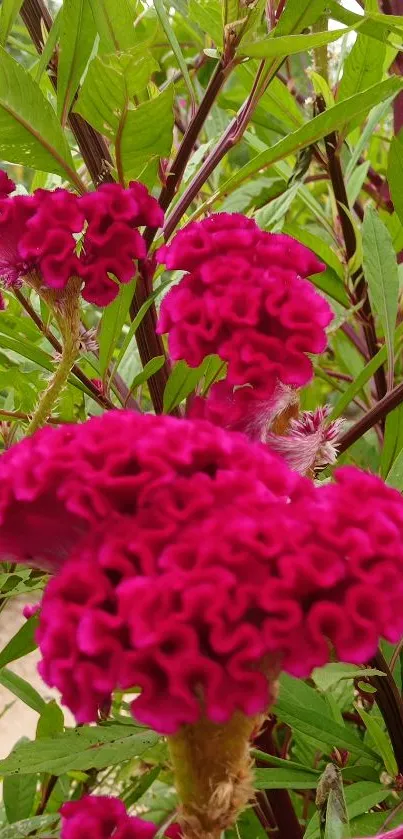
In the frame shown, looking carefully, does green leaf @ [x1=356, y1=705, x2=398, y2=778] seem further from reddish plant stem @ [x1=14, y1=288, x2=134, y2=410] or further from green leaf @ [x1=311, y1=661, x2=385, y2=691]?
reddish plant stem @ [x1=14, y1=288, x2=134, y2=410]

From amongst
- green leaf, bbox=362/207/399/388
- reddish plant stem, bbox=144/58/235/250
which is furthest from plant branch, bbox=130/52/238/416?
green leaf, bbox=362/207/399/388

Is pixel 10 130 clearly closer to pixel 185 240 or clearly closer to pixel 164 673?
pixel 185 240

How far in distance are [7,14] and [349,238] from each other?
51 centimetres

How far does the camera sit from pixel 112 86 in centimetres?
66

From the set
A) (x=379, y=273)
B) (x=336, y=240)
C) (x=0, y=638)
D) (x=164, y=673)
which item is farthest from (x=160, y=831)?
(x=0, y=638)

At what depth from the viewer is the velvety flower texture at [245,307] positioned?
61 cm

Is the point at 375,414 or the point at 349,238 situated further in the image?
the point at 349,238

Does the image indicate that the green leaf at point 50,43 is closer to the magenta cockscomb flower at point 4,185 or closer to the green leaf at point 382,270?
the magenta cockscomb flower at point 4,185

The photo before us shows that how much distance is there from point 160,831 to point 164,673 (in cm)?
33

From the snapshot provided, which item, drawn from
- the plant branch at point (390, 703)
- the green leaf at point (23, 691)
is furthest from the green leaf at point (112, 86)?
the green leaf at point (23, 691)

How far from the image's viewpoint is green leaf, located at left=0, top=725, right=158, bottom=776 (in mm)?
707

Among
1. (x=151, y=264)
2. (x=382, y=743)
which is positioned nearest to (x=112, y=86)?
(x=151, y=264)

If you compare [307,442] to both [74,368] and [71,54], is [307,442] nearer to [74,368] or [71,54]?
[74,368]

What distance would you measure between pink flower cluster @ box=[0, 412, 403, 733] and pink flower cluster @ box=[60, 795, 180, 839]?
14 cm
